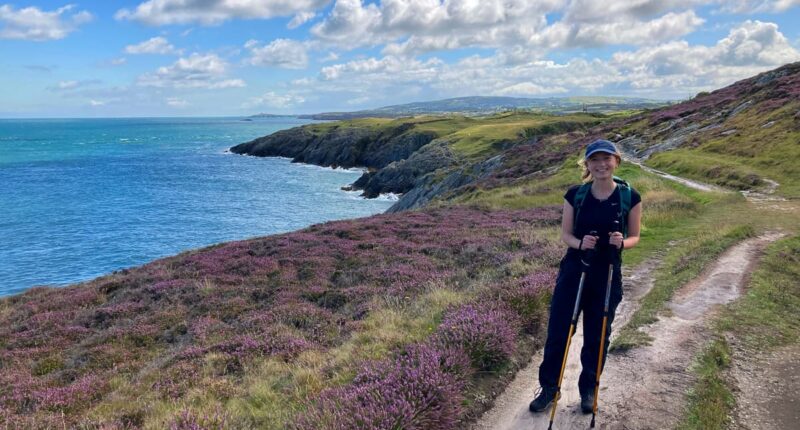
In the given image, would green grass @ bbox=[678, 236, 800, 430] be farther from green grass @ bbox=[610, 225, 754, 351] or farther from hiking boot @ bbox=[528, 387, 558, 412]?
hiking boot @ bbox=[528, 387, 558, 412]

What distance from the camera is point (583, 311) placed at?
642 cm

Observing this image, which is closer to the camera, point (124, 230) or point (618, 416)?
point (618, 416)

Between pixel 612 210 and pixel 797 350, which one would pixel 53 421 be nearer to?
pixel 612 210

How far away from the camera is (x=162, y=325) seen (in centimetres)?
1423

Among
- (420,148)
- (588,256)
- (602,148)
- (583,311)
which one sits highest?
(602,148)

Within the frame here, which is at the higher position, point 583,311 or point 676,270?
point 583,311

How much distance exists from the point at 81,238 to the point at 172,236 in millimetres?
8394

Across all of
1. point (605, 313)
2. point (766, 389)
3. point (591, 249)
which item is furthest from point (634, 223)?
point (766, 389)

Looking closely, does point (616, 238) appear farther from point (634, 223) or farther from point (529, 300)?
point (529, 300)

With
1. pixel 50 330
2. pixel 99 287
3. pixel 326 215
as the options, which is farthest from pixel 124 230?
pixel 50 330

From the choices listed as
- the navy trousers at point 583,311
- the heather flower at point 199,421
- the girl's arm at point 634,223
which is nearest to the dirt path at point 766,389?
the navy trousers at point 583,311

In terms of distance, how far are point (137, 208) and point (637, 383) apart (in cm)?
6671

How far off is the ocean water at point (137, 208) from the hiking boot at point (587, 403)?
3706 cm

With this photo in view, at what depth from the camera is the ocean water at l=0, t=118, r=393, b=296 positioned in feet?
132
